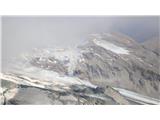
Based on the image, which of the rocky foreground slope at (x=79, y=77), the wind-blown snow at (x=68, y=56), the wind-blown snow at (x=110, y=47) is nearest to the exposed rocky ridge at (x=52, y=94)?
the rocky foreground slope at (x=79, y=77)

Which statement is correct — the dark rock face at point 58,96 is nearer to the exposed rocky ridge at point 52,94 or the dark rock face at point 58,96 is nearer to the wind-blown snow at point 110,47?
the exposed rocky ridge at point 52,94

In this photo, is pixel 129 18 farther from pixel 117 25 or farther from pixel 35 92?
pixel 35 92

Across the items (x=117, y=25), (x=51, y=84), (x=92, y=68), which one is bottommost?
Answer: (x=51, y=84)

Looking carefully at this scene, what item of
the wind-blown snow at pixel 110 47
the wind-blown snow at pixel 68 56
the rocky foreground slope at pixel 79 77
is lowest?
the rocky foreground slope at pixel 79 77

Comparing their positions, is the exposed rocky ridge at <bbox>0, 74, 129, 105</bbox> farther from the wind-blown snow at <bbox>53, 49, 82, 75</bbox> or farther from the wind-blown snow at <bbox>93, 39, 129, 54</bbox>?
the wind-blown snow at <bbox>93, 39, 129, 54</bbox>

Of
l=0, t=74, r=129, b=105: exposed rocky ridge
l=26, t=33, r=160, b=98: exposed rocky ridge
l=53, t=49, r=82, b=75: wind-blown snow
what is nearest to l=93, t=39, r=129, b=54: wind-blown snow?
l=26, t=33, r=160, b=98: exposed rocky ridge

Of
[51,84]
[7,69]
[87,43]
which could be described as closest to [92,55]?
[87,43]
